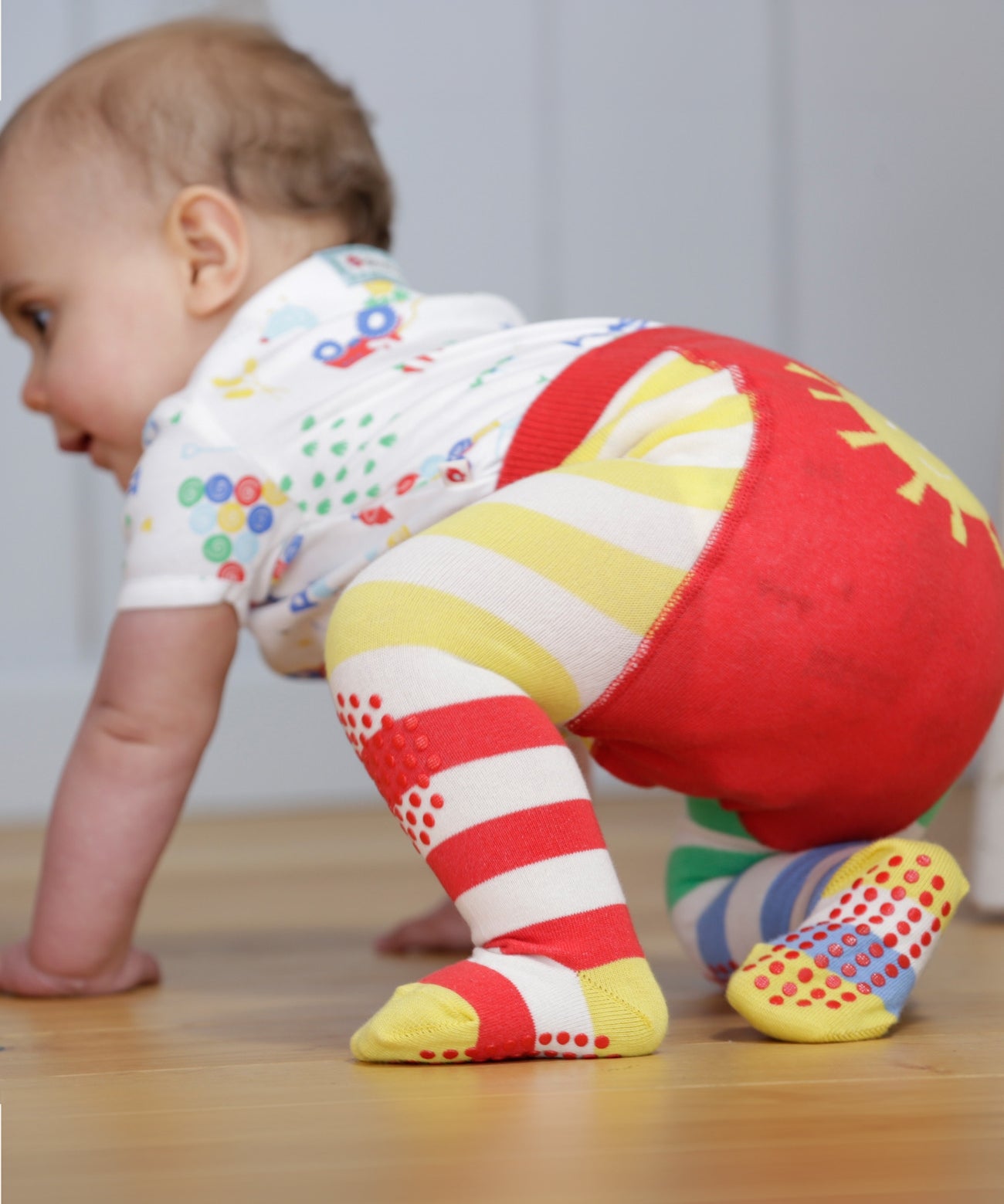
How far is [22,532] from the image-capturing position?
175 cm

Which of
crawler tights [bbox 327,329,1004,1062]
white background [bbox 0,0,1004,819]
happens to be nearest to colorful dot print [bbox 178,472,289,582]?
crawler tights [bbox 327,329,1004,1062]

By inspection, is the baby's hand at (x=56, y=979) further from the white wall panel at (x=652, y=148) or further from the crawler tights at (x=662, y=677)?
the white wall panel at (x=652, y=148)

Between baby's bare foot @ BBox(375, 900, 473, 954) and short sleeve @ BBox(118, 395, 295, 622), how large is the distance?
263 mm

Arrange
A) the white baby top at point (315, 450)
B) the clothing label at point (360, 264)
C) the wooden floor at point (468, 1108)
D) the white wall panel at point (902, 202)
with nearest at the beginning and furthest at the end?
the wooden floor at point (468, 1108) < the white baby top at point (315, 450) < the clothing label at point (360, 264) < the white wall panel at point (902, 202)

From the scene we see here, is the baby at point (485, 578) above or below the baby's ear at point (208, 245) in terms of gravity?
below

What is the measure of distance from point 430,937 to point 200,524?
32 centimetres

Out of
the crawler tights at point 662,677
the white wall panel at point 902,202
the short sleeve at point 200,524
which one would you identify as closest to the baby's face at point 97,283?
the short sleeve at point 200,524

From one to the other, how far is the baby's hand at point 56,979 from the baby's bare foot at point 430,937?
7.0 inches

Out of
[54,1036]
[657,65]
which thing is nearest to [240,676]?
[657,65]

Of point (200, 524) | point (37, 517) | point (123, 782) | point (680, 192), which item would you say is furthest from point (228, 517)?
point (680, 192)

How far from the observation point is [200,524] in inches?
30.4

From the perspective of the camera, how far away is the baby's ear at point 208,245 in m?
0.88

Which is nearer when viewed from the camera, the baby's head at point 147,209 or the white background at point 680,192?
the baby's head at point 147,209

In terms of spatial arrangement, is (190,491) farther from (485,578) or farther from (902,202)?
(902,202)
